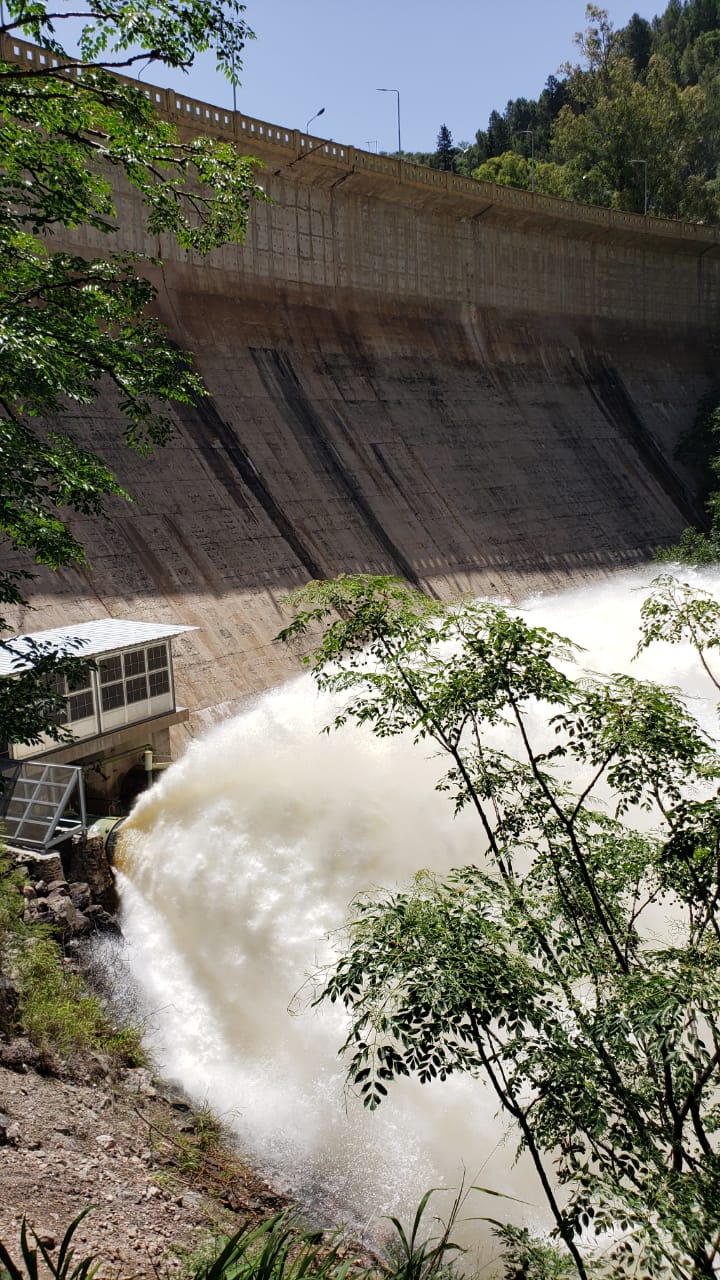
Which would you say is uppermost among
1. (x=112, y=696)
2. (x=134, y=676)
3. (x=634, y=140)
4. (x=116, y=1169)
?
(x=634, y=140)

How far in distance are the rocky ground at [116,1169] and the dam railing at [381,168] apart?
516 inches

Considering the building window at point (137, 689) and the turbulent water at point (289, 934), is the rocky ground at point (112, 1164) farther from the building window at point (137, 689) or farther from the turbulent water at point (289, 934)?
the building window at point (137, 689)

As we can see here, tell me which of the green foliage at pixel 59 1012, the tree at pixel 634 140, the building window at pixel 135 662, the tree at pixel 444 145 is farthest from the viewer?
the tree at pixel 444 145

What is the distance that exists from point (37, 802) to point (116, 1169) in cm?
432

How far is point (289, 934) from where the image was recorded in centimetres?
950

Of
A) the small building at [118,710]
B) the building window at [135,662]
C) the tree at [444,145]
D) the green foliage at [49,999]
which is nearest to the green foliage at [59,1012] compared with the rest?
the green foliage at [49,999]

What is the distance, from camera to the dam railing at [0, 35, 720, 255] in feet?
61.7

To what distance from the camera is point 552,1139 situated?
12.6 feet

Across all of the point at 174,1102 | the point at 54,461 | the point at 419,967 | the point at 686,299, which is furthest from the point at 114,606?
the point at 686,299

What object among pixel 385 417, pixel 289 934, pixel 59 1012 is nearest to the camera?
pixel 59 1012

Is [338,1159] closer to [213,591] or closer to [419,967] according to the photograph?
[419,967]

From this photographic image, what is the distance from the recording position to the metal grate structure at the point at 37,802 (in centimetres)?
980

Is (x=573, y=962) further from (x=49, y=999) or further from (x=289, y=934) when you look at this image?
(x=289, y=934)

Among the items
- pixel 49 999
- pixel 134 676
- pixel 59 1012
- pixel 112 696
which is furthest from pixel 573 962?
pixel 134 676
